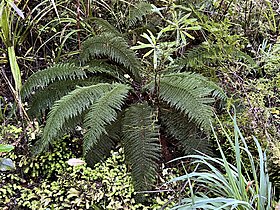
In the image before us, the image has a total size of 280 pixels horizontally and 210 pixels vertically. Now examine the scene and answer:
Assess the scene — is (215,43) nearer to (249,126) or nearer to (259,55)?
(259,55)

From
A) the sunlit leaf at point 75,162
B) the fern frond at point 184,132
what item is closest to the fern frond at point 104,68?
the fern frond at point 184,132

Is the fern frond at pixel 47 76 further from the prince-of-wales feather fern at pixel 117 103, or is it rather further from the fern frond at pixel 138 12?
the fern frond at pixel 138 12

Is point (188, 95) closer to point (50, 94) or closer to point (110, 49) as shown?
point (110, 49)

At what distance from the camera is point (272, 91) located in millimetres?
2156

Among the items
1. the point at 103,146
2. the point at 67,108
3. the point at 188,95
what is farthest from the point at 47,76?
the point at 188,95

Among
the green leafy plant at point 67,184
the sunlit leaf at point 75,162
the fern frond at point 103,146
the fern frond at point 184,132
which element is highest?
the fern frond at point 184,132

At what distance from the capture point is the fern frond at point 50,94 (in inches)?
79.5

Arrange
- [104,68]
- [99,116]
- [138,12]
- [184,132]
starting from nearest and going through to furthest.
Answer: [99,116]
[184,132]
[104,68]
[138,12]

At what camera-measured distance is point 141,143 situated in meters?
1.78

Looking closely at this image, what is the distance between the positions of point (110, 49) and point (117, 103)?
16.8 inches

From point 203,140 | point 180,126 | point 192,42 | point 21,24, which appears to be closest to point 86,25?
point 21,24

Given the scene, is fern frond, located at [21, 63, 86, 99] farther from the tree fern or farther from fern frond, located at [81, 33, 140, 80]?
the tree fern

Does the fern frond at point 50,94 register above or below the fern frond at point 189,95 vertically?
below

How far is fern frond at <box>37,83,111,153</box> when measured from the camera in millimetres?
1738
